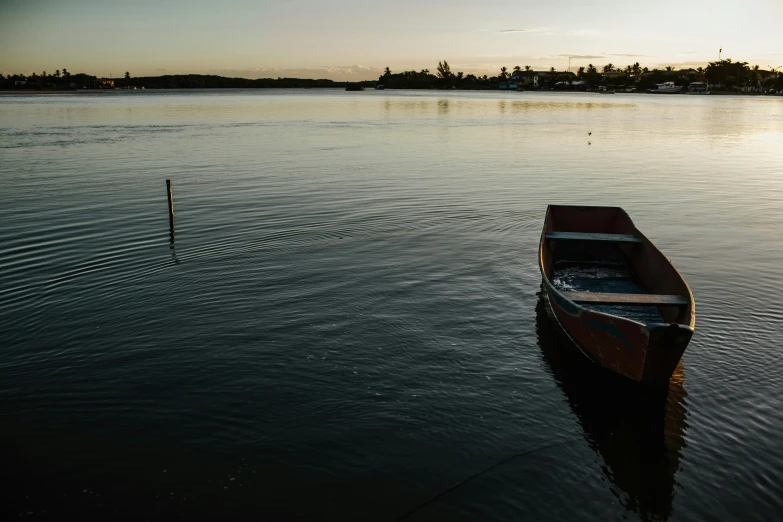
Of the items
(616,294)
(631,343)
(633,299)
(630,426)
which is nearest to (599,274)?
(616,294)

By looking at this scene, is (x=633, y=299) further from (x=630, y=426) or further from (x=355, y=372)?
(x=355, y=372)

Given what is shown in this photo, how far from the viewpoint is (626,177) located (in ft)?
119

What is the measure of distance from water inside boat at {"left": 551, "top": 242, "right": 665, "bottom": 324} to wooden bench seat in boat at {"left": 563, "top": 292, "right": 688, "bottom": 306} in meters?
1.12

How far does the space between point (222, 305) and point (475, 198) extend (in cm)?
1754

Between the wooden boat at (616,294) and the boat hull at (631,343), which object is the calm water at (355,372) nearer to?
the boat hull at (631,343)

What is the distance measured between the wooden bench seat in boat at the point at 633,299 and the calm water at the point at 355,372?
4.46 feet

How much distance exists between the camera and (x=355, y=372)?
1187 cm

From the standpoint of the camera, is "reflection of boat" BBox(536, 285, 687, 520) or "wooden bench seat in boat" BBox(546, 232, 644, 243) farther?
"wooden bench seat in boat" BBox(546, 232, 644, 243)

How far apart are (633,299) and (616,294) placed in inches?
14.6

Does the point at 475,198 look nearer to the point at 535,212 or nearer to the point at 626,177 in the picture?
the point at 535,212

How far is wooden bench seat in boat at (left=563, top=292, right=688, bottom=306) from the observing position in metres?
11.5

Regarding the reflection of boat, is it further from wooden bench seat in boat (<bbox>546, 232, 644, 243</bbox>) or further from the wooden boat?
wooden bench seat in boat (<bbox>546, 232, 644, 243</bbox>)

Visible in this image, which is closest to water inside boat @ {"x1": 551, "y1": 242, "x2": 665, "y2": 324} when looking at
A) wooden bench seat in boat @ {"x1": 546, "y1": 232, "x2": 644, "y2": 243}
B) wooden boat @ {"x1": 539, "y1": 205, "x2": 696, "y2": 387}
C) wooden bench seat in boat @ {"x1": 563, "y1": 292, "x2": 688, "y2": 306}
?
wooden boat @ {"x1": 539, "y1": 205, "x2": 696, "y2": 387}

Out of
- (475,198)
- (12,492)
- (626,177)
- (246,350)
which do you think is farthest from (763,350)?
(626,177)
